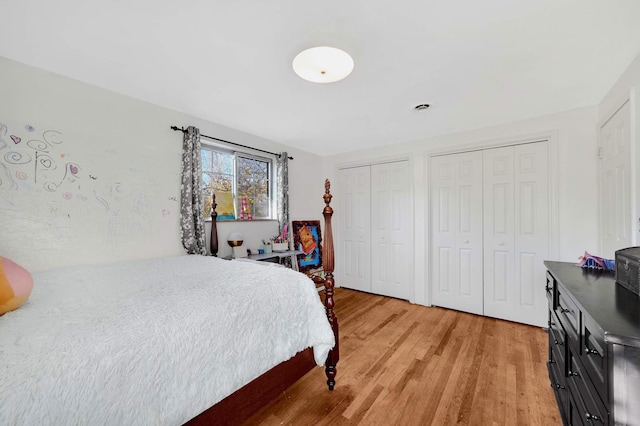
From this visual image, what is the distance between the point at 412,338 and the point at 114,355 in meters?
2.52

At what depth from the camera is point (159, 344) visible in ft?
3.48

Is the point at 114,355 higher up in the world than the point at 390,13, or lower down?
lower down

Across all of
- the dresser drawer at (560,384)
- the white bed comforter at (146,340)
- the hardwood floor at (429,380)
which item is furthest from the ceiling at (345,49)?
the hardwood floor at (429,380)

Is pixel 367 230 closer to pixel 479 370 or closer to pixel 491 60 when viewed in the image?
pixel 479 370

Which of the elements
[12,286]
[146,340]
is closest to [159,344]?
[146,340]

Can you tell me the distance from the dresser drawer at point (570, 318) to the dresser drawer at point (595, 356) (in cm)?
9

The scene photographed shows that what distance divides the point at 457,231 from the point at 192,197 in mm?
3279

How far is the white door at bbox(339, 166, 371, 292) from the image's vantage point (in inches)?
168

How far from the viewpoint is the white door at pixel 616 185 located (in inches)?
73.5

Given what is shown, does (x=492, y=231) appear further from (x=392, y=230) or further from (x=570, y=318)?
(x=570, y=318)

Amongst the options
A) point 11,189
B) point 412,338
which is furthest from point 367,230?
point 11,189

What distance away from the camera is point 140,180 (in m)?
2.50

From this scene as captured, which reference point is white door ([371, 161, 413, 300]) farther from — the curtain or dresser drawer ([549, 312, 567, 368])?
dresser drawer ([549, 312, 567, 368])

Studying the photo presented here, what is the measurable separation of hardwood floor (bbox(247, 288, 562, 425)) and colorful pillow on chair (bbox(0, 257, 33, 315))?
1.38 m
